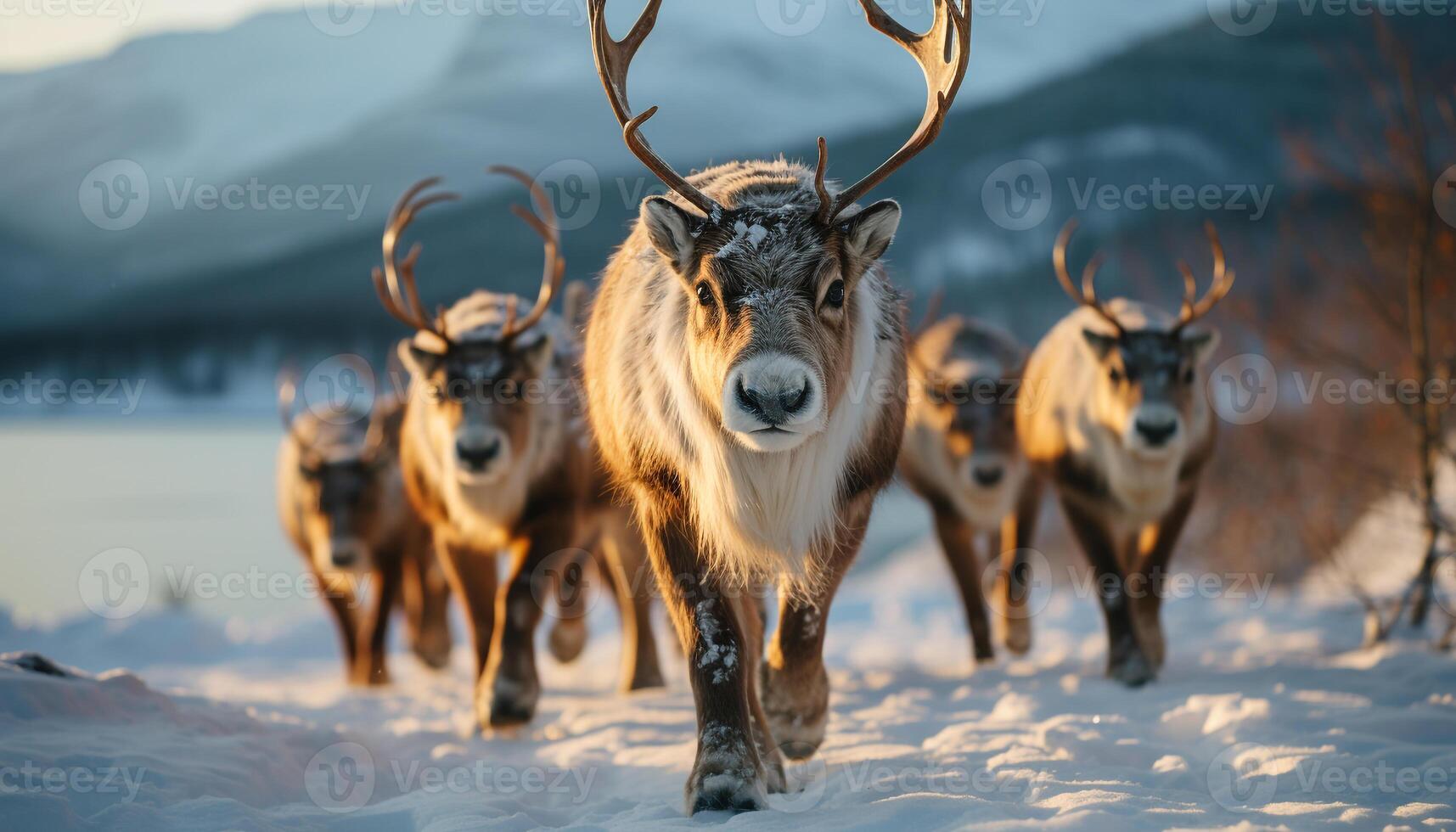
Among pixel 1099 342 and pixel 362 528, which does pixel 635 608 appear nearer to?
pixel 362 528

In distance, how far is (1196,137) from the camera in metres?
43.0

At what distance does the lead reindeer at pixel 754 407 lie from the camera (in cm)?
387

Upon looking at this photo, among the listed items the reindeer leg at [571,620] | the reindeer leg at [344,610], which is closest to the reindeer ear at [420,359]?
the reindeer leg at [571,620]

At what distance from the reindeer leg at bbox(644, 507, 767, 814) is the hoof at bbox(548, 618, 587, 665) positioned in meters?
3.42

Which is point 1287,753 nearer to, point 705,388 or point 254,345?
point 705,388

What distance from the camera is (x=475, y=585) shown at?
21.6ft

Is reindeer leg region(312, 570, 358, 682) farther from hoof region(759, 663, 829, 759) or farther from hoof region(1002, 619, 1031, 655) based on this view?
hoof region(759, 663, 829, 759)

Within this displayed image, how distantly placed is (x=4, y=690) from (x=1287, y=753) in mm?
4923

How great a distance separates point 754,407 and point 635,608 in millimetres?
3986

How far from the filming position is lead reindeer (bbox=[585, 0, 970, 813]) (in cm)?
387

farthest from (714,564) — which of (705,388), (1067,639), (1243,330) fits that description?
(1243,330)
